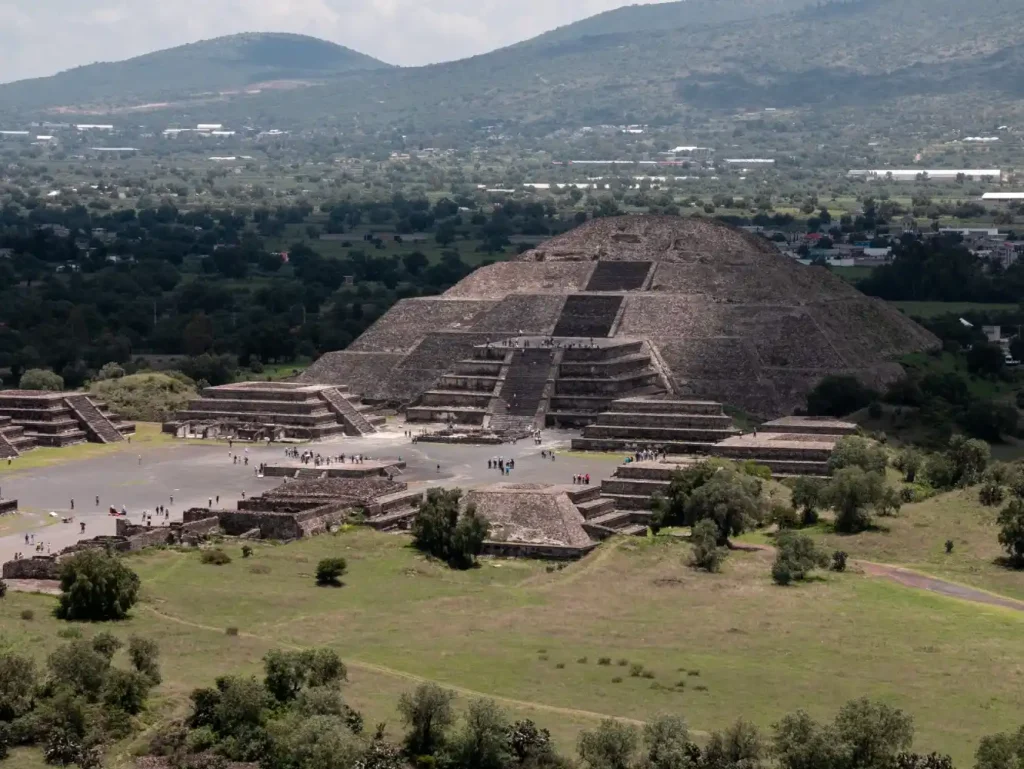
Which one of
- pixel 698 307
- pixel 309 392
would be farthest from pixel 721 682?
pixel 698 307

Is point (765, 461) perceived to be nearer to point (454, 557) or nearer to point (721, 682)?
point (454, 557)

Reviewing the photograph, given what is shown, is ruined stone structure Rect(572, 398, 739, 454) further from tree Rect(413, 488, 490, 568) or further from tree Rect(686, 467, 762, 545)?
tree Rect(413, 488, 490, 568)

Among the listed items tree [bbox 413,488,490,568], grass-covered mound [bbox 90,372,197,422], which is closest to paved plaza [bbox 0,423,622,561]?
tree [bbox 413,488,490,568]

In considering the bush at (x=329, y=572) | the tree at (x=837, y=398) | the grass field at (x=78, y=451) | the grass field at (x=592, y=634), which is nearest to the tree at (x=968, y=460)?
the grass field at (x=592, y=634)

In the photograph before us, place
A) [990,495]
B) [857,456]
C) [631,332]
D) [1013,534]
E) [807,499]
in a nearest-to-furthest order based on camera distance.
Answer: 1. [1013,534]
2. [807,499]
3. [990,495]
4. [857,456]
5. [631,332]

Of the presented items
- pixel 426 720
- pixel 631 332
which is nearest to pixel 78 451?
pixel 631 332

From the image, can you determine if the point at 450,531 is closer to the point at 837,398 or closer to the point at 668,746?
the point at 668,746

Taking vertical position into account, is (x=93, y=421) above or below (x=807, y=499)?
below
